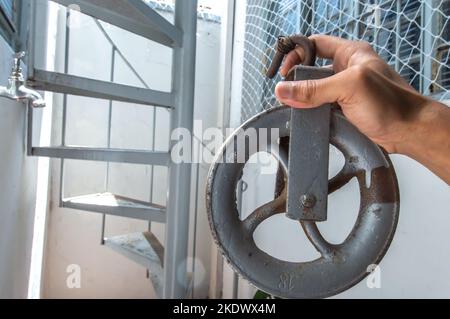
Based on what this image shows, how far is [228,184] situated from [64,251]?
1.93 m

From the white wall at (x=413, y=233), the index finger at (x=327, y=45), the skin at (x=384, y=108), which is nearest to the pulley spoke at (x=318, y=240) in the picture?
the skin at (x=384, y=108)

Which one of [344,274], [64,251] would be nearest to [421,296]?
[344,274]

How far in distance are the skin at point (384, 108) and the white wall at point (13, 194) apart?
0.62 m

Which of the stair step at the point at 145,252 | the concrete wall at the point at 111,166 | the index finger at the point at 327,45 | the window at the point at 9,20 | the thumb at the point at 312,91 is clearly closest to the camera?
the thumb at the point at 312,91

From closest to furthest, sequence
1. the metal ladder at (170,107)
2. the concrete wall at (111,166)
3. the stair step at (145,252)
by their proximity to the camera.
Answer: the metal ladder at (170,107)
the stair step at (145,252)
the concrete wall at (111,166)

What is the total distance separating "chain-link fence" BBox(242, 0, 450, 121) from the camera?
735 mm

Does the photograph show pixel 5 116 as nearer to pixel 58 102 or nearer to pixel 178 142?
pixel 178 142

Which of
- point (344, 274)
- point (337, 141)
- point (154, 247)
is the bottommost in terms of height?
point (154, 247)

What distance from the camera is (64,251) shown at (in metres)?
1.93

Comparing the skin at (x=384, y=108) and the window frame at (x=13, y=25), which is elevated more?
the window frame at (x=13, y=25)

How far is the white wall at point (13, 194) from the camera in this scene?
2.27 ft

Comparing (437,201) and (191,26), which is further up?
(191,26)

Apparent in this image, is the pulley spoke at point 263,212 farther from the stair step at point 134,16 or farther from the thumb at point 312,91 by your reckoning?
the stair step at point 134,16

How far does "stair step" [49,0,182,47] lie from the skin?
0.57 m
